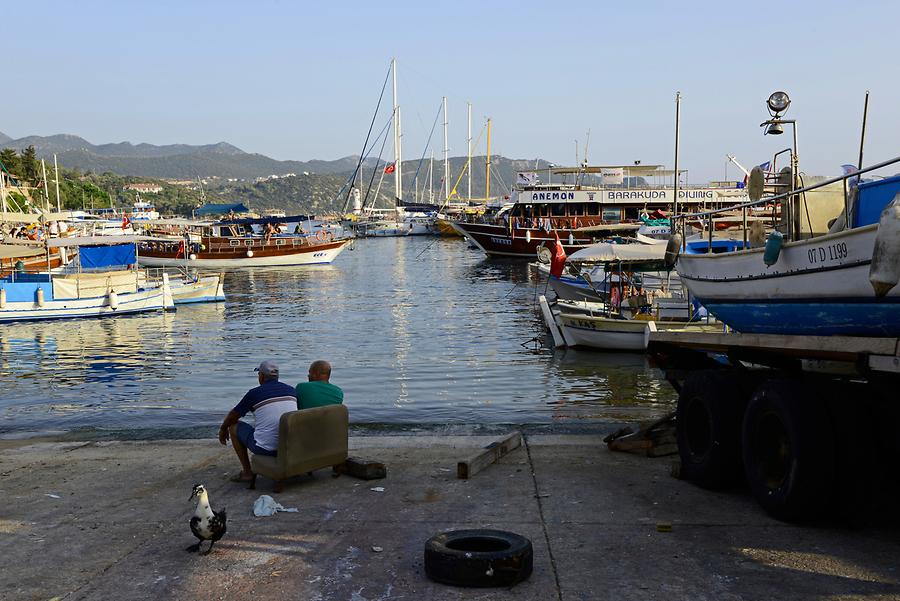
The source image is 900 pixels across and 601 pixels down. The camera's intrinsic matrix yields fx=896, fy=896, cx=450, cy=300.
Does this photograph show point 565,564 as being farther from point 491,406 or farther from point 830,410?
point 491,406

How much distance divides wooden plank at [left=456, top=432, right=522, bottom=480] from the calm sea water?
170 inches

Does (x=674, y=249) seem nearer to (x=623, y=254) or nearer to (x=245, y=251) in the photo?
(x=623, y=254)

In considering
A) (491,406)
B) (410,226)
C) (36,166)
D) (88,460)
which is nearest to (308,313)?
(491,406)

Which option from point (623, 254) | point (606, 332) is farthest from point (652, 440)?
point (623, 254)

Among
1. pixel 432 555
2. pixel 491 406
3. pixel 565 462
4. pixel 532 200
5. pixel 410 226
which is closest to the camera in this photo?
pixel 432 555

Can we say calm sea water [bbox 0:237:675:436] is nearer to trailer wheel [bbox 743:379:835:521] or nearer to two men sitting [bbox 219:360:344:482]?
two men sitting [bbox 219:360:344:482]

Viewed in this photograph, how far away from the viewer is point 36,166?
114 m

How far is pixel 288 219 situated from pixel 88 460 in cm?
6157

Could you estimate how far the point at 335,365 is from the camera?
2253cm

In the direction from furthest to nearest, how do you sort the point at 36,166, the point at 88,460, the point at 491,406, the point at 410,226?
the point at 410,226 → the point at 36,166 → the point at 491,406 → the point at 88,460

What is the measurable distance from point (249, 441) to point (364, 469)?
3.61ft

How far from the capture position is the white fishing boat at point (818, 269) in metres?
6.60

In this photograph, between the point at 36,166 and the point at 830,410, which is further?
the point at 36,166

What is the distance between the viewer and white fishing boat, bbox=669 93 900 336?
660 cm
